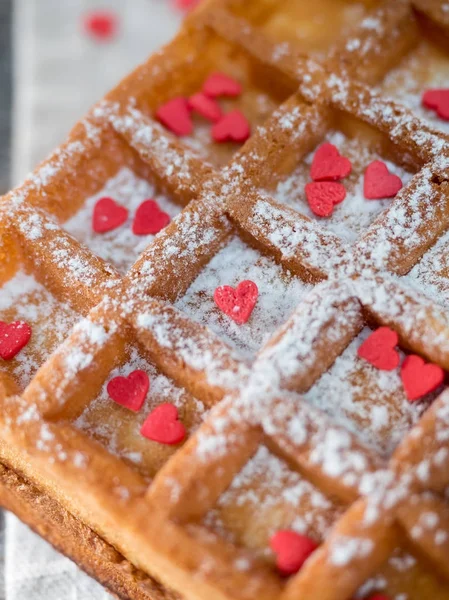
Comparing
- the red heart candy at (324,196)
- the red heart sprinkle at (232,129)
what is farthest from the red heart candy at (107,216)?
the red heart candy at (324,196)

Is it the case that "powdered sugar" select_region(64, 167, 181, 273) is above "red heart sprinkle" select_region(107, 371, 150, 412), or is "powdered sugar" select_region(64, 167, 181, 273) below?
above

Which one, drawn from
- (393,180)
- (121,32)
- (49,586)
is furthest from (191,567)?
(121,32)

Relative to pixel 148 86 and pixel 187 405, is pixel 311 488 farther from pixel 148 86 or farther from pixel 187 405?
pixel 148 86

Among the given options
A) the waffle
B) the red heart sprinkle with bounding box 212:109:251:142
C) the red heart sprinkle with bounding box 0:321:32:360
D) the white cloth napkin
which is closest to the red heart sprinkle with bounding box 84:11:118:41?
the white cloth napkin

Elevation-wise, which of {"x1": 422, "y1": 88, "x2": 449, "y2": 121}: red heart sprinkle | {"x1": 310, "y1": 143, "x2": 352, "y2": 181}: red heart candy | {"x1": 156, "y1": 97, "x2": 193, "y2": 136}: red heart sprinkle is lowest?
{"x1": 156, "y1": 97, "x2": 193, "y2": 136}: red heart sprinkle

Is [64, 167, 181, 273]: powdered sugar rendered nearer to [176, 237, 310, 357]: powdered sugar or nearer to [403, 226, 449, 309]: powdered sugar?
[176, 237, 310, 357]: powdered sugar

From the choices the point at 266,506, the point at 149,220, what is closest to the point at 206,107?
the point at 149,220
